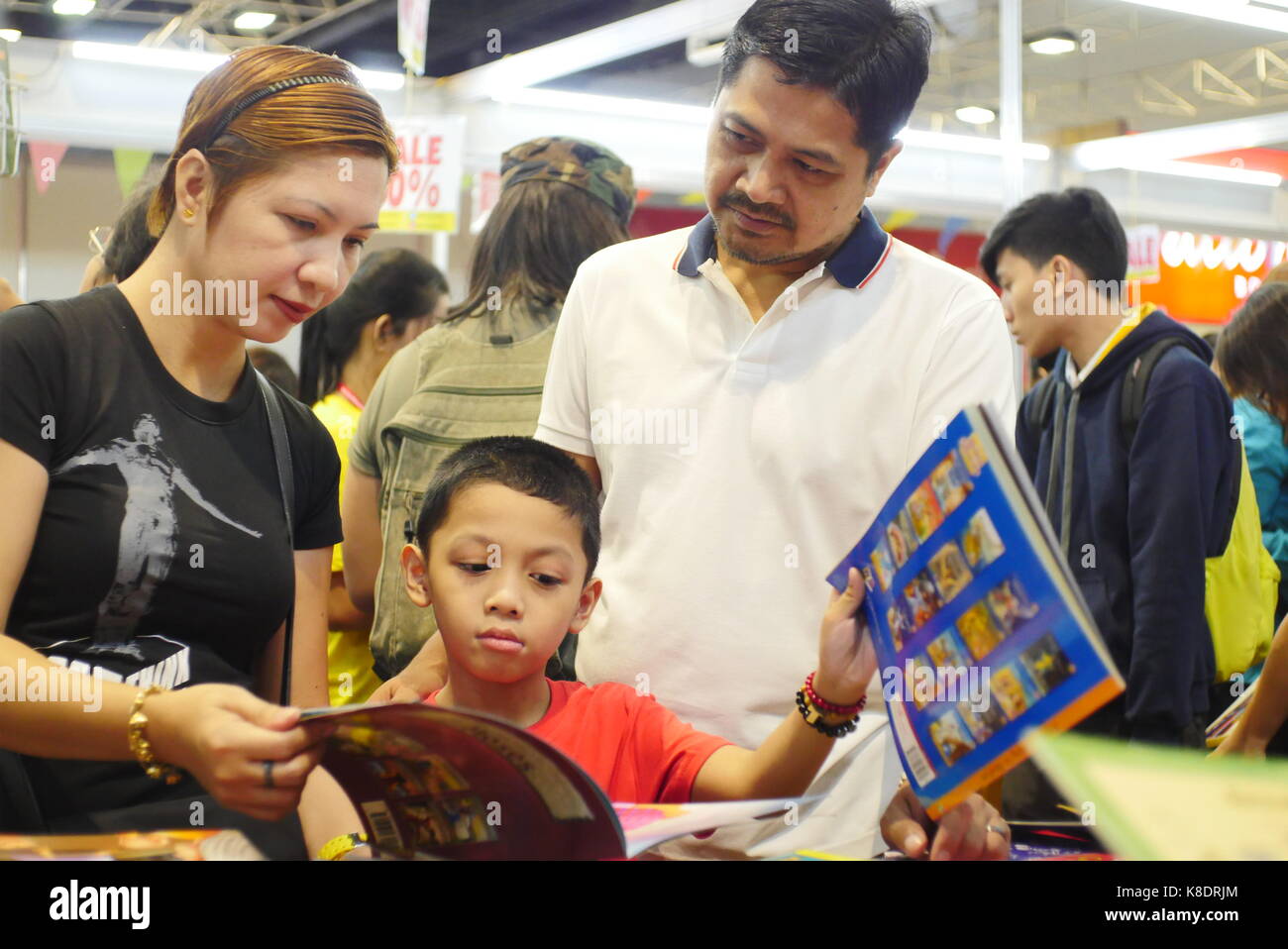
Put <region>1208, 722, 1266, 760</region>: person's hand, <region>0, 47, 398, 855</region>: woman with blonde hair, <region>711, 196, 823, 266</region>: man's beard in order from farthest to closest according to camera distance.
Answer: <region>1208, 722, 1266, 760</region>: person's hand < <region>711, 196, 823, 266</region>: man's beard < <region>0, 47, 398, 855</region>: woman with blonde hair

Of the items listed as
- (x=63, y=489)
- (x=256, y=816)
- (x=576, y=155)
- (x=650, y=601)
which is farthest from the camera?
(x=576, y=155)

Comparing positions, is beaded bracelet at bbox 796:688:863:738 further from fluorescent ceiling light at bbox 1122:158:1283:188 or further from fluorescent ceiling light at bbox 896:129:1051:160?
fluorescent ceiling light at bbox 896:129:1051:160

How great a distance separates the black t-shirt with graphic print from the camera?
3.73 ft

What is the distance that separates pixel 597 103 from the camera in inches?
281

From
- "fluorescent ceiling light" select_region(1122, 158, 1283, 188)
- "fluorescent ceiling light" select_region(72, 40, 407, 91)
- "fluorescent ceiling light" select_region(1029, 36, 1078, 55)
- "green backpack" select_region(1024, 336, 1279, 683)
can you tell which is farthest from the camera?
"fluorescent ceiling light" select_region(72, 40, 407, 91)

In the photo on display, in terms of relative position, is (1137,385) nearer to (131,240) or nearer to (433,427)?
(433,427)

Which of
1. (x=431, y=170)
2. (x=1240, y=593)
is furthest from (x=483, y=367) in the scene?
(x=431, y=170)

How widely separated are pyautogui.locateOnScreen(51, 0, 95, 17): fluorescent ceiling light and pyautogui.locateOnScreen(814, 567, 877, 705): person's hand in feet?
22.9

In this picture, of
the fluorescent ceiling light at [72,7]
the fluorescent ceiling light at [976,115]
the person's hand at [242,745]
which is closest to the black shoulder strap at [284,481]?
the person's hand at [242,745]

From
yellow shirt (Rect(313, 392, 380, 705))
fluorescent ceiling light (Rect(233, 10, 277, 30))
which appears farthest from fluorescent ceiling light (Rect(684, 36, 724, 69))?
fluorescent ceiling light (Rect(233, 10, 277, 30))

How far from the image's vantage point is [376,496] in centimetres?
216
